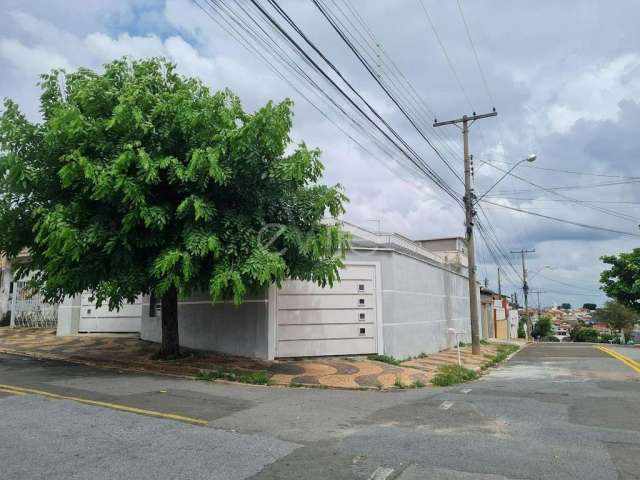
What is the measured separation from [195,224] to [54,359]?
278 inches

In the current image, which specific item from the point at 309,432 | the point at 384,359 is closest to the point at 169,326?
the point at 384,359

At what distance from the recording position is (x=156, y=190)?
11.0 metres

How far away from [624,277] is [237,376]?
32034mm

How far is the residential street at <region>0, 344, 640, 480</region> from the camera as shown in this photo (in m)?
5.32

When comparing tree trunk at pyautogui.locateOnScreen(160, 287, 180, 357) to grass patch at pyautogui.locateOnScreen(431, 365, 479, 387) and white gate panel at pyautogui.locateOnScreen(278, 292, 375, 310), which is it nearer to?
white gate panel at pyautogui.locateOnScreen(278, 292, 375, 310)

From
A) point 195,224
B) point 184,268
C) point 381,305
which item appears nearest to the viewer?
point 184,268

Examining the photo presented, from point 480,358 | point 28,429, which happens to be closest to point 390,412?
point 28,429

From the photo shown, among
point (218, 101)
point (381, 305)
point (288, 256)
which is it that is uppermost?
point (218, 101)

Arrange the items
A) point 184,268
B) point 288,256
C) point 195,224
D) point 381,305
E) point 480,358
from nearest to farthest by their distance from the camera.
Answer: point 184,268
point 195,224
point 288,256
point 381,305
point 480,358

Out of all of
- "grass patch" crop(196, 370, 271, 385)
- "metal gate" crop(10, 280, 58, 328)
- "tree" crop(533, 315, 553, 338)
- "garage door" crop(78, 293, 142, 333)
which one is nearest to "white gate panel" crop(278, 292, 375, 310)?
"grass patch" crop(196, 370, 271, 385)

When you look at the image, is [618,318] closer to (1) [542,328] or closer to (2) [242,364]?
(1) [542,328]

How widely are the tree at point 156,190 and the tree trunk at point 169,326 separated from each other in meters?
1.72

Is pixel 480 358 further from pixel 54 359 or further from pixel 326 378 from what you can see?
pixel 54 359

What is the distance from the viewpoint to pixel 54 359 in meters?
14.3
